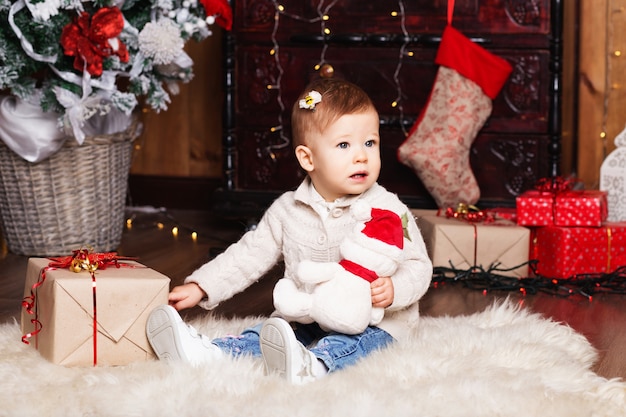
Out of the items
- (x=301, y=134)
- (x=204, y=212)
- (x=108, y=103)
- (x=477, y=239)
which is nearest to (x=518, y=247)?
(x=477, y=239)

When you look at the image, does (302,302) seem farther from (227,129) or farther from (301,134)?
(227,129)

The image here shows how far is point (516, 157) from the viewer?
125 inches

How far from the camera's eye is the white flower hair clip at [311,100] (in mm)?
1776

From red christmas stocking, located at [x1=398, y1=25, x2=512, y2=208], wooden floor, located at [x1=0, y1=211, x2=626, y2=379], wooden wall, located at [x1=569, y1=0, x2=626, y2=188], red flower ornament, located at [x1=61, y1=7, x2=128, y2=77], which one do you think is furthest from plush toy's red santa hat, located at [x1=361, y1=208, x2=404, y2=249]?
wooden wall, located at [x1=569, y1=0, x2=626, y2=188]

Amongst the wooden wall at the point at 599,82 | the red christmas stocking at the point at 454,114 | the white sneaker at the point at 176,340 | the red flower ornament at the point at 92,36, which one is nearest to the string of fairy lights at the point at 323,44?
the red christmas stocking at the point at 454,114

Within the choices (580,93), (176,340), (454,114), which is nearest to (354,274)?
(176,340)

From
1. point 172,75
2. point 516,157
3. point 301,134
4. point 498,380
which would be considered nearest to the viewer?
point 498,380

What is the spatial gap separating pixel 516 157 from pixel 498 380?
5.69 feet

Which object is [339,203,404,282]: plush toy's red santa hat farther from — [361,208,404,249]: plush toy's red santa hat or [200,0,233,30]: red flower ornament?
[200,0,233,30]: red flower ornament

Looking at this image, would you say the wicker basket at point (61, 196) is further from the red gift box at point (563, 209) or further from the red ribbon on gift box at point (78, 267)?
the red gift box at point (563, 209)

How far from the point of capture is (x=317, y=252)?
187cm

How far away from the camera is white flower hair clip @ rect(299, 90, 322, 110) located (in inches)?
69.9

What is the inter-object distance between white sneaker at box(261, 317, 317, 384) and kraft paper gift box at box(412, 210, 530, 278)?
1161mm

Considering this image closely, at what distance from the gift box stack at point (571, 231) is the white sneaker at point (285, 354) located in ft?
4.26
